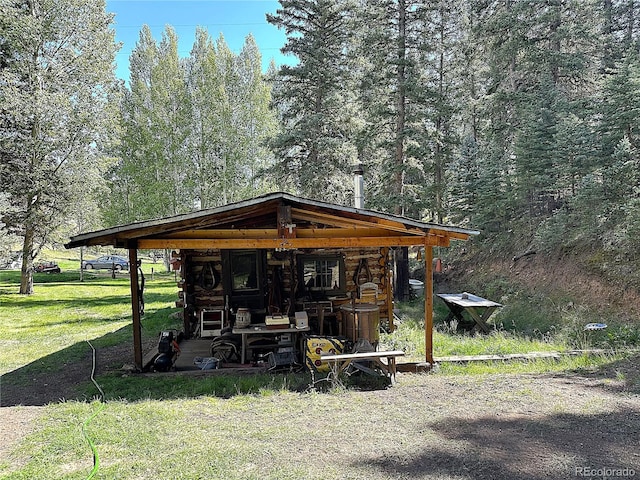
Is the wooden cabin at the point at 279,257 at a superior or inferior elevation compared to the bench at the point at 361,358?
superior

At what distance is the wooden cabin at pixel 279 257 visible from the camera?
652 centimetres

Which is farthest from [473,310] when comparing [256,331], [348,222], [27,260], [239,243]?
[27,260]

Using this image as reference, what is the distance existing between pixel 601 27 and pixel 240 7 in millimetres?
16616

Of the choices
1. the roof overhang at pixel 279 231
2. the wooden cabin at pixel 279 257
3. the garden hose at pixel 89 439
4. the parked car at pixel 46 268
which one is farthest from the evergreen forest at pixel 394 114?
the garden hose at pixel 89 439

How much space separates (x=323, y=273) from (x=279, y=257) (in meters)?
1.02

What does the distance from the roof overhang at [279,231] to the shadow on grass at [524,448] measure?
2.79m

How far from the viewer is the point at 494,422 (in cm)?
454

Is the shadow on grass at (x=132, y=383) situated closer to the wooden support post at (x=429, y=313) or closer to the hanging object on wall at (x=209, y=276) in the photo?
the wooden support post at (x=429, y=313)

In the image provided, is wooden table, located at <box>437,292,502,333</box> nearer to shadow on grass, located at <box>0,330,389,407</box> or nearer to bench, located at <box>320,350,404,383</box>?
bench, located at <box>320,350,404,383</box>

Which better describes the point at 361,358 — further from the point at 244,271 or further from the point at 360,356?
the point at 244,271

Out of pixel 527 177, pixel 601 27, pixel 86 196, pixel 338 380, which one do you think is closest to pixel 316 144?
pixel 527 177

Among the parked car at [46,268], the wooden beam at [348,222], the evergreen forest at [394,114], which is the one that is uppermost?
the evergreen forest at [394,114]

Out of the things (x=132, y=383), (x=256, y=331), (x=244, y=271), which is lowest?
(x=132, y=383)

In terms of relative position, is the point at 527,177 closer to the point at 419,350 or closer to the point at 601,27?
the point at 419,350
